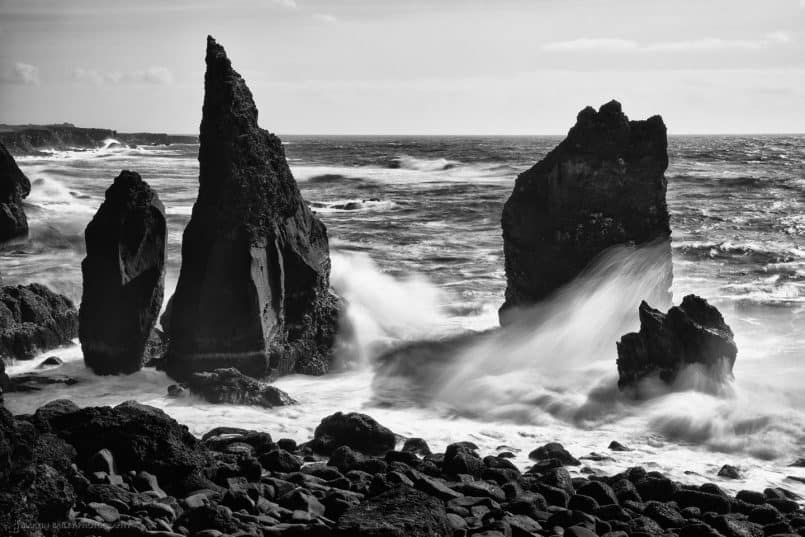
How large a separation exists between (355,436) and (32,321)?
881 cm

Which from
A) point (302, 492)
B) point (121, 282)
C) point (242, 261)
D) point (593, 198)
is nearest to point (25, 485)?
point (302, 492)

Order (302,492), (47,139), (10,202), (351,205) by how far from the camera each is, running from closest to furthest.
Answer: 1. (302,492)
2. (10,202)
3. (351,205)
4. (47,139)

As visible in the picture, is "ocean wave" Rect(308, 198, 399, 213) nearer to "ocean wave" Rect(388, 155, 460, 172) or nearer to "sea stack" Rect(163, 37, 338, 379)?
"sea stack" Rect(163, 37, 338, 379)

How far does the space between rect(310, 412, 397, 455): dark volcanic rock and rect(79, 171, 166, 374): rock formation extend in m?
5.67

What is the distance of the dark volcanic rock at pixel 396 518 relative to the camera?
29.6 feet

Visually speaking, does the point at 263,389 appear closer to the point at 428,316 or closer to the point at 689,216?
the point at 428,316

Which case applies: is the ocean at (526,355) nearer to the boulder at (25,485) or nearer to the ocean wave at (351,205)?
the ocean wave at (351,205)

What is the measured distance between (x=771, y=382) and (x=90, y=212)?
26.8m

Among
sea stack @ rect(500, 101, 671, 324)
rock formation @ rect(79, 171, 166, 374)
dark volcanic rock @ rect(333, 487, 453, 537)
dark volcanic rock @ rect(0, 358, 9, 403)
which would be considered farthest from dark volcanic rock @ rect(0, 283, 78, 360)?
dark volcanic rock @ rect(333, 487, 453, 537)

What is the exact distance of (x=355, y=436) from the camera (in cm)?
1383

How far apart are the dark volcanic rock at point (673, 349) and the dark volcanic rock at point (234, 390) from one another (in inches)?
231

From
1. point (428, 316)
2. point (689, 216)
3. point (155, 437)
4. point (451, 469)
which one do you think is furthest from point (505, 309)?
point (689, 216)

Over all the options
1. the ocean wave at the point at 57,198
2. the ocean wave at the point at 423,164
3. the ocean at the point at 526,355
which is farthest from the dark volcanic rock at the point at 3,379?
the ocean wave at the point at 423,164

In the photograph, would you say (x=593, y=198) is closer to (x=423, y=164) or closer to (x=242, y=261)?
(x=242, y=261)
